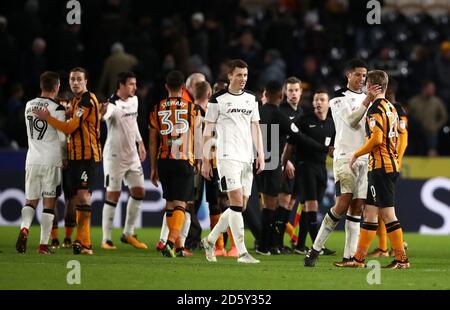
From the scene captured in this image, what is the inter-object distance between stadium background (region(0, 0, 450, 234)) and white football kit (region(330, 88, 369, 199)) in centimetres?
648

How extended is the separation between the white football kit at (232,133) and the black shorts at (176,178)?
97 cm

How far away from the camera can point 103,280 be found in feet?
36.3

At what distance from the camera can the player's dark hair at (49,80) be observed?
1407cm

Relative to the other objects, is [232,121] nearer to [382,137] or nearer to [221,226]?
[221,226]

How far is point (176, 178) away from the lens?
1405 cm

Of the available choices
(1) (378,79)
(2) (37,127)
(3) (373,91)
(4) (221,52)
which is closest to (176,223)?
(2) (37,127)

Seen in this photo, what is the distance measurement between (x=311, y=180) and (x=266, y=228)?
91 cm

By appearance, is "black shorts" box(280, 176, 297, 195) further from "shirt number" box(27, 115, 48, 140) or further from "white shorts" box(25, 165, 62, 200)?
"shirt number" box(27, 115, 48, 140)

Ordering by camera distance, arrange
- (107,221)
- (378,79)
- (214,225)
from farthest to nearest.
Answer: (107,221) → (214,225) → (378,79)

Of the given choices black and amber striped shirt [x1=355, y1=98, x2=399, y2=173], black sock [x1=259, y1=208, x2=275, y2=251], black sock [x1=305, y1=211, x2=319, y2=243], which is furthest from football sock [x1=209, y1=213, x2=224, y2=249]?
black and amber striped shirt [x1=355, y1=98, x2=399, y2=173]

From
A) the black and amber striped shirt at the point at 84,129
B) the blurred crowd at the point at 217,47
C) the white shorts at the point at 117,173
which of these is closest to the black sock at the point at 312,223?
the white shorts at the point at 117,173

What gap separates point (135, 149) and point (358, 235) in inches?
152
